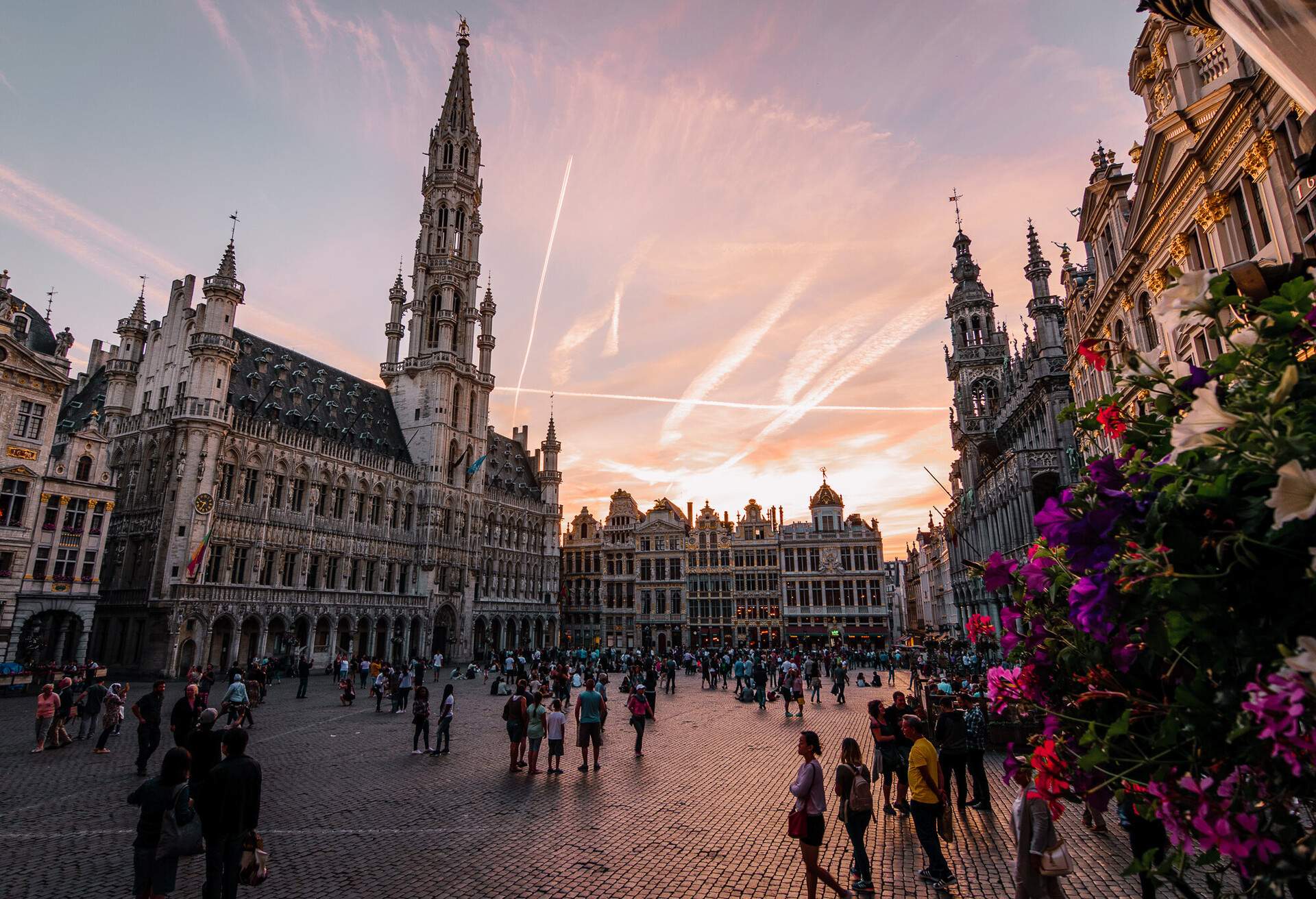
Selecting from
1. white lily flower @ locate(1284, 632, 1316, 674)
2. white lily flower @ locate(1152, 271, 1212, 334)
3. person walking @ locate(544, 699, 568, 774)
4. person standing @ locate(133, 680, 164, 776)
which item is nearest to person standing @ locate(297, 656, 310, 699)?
person standing @ locate(133, 680, 164, 776)

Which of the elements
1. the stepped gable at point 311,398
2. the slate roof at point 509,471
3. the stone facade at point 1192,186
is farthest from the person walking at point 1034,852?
the slate roof at point 509,471

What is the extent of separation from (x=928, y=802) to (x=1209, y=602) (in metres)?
6.96

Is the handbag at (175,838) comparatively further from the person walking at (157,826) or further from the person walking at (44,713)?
the person walking at (44,713)

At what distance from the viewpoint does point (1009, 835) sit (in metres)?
9.68

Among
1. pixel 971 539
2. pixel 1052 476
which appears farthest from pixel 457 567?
pixel 1052 476

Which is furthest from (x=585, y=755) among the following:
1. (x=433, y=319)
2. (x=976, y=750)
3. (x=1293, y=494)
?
(x=433, y=319)

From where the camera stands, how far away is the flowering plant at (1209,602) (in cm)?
197

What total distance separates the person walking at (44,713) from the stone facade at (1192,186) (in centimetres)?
2236

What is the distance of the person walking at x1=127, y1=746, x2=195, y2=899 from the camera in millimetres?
6234

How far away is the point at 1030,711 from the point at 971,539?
153 ft

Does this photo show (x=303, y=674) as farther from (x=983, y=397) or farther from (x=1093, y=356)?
(x=983, y=397)

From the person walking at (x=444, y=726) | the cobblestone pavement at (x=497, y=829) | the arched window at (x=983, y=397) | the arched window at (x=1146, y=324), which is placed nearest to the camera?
the cobblestone pavement at (x=497, y=829)

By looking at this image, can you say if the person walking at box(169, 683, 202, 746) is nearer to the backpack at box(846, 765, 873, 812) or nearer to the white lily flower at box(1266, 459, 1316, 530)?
the backpack at box(846, 765, 873, 812)

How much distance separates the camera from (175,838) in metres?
6.38
